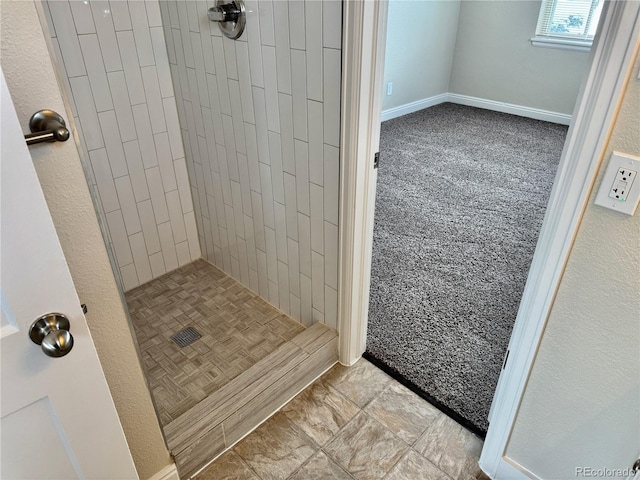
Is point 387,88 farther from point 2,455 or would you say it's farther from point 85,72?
point 2,455

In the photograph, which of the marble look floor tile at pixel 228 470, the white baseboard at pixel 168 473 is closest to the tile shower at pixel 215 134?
the marble look floor tile at pixel 228 470

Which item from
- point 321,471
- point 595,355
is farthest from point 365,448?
point 595,355

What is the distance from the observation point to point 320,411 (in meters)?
1.83

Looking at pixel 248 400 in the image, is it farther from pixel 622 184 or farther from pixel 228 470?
pixel 622 184

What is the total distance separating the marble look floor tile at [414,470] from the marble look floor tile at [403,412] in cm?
7

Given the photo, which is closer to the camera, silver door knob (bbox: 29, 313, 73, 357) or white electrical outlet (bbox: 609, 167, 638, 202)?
silver door knob (bbox: 29, 313, 73, 357)

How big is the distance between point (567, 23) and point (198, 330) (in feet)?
15.5

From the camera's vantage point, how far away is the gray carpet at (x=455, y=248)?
2.02 metres

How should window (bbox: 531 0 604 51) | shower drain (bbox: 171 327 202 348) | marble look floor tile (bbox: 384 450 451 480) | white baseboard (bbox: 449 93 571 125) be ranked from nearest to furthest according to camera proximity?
marble look floor tile (bbox: 384 450 451 480) < shower drain (bbox: 171 327 202 348) < window (bbox: 531 0 604 51) < white baseboard (bbox: 449 93 571 125)

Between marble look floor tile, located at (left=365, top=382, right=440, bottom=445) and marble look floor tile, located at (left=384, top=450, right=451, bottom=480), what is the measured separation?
7cm

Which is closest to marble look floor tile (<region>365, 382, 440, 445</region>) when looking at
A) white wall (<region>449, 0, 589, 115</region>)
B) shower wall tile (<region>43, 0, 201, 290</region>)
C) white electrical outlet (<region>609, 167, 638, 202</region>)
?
white electrical outlet (<region>609, 167, 638, 202</region>)

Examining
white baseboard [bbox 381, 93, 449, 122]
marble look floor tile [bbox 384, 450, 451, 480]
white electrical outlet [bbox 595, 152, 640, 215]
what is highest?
white electrical outlet [bbox 595, 152, 640, 215]

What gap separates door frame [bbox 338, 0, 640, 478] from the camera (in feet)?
3.06

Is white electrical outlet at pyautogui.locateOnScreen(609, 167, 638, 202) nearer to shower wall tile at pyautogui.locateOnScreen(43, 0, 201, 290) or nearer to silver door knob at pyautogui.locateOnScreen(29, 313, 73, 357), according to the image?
silver door knob at pyautogui.locateOnScreen(29, 313, 73, 357)
